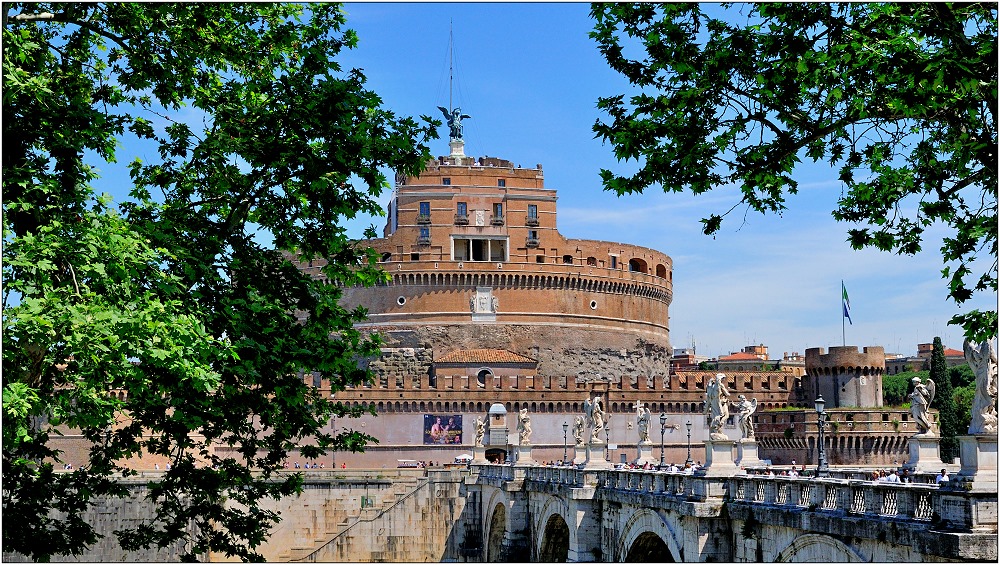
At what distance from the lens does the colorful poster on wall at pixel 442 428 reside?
7444cm

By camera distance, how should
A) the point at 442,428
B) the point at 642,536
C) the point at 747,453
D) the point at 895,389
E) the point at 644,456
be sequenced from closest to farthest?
the point at 747,453 < the point at 642,536 < the point at 644,456 < the point at 442,428 < the point at 895,389

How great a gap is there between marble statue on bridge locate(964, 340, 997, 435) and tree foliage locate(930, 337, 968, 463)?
49.9 m

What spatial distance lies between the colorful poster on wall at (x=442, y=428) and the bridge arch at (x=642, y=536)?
4287 centimetres

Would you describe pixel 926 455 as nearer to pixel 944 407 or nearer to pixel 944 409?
pixel 944 409

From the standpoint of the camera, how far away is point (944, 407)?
67125 millimetres

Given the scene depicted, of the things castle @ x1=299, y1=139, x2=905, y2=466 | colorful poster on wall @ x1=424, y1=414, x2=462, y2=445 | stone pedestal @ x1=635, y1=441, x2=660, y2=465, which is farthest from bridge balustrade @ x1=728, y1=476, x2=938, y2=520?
castle @ x1=299, y1=139, x2=905, y2=466

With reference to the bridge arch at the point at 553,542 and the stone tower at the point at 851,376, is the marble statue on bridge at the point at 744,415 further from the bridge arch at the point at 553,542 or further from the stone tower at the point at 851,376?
the stone tower at the point at 851,376

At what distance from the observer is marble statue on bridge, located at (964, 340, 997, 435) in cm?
1522

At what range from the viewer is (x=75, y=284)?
41.7 ft

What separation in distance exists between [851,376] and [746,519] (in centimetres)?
6489

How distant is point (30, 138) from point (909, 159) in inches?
395

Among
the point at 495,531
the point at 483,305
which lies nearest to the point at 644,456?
the point at 495,531

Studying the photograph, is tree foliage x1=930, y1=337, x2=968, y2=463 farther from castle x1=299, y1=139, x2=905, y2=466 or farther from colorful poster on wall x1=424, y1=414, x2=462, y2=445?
colorful poster on wall x1=424, y1=414, x2=462, y2=445

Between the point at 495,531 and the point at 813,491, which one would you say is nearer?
the point at 813,491
